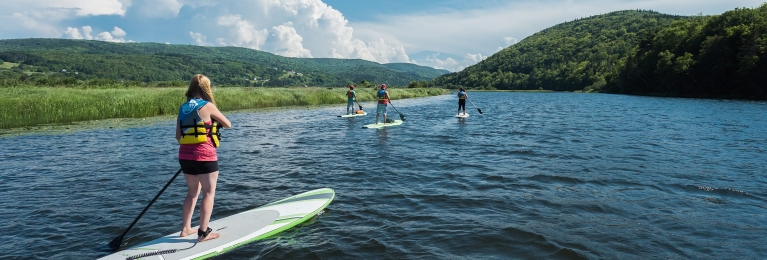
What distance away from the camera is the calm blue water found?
6176mm

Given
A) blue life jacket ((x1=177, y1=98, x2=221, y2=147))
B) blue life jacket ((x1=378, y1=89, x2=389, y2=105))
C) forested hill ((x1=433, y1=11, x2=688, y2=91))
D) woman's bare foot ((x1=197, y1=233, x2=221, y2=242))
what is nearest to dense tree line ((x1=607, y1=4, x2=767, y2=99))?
forested hill ((x1=433, y1=11, x2=688, y2=91))

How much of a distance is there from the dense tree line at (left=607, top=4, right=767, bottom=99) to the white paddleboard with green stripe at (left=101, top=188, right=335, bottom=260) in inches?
2679

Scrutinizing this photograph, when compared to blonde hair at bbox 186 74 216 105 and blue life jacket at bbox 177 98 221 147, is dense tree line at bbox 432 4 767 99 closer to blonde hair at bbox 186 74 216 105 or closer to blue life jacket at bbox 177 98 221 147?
blonde hair at bbox 186 74 216 105

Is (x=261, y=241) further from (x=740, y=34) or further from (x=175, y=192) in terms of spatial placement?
(x=740, y=34)

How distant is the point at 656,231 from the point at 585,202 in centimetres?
171

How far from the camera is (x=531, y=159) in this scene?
1302cm

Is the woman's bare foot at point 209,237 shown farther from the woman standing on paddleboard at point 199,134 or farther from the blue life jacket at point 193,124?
the blue life jacket at point 193,124

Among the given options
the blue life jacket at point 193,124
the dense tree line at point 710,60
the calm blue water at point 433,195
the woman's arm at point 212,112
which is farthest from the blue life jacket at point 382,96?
the dense tree line at point 710,60

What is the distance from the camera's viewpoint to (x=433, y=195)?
29.2 ft

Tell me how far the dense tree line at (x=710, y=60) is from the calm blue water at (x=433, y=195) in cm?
5207

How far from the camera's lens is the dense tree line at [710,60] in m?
56.5

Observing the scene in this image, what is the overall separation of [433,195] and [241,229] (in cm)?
397

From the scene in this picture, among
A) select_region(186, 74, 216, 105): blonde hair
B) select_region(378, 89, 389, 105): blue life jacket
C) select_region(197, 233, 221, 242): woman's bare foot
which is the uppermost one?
select_region(186, 74, 216, 105): blonde hair

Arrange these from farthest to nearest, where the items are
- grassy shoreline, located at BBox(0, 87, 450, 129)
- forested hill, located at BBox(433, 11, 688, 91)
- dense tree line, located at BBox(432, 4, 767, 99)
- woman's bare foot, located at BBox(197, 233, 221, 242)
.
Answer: forested hill, located at BBox(433, 11, 688, 91) → dense tree line, located at BBox(432, 4, 767, 99) → grassy shoreline, located at BBox(0, 87, 450, 129) → woman's bare foot, located at BBox(197, 233, 221, 242)
